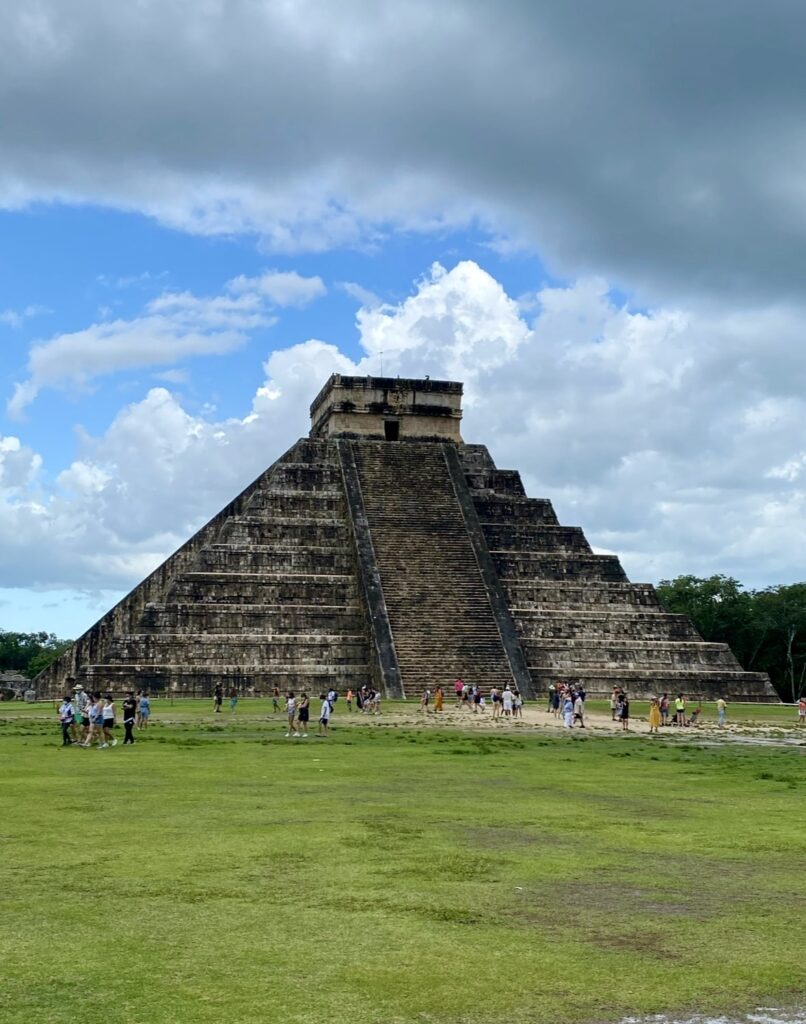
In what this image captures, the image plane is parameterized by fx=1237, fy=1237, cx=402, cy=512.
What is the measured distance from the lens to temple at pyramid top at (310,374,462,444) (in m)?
41.4

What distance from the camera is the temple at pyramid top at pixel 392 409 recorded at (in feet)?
136

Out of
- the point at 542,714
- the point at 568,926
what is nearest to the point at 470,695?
the point at 542,714

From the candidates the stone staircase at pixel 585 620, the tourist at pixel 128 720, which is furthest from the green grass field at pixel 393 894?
the stone staircase at pixel 585 620

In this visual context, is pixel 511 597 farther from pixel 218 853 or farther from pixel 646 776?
pixel 218 853

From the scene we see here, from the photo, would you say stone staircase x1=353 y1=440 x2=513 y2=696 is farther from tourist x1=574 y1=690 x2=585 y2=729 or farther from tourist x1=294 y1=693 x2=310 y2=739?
tourist x1=294 y1=693 x2=310 y2=739

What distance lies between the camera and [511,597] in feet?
118

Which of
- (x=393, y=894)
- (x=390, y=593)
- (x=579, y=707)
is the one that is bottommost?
(x=393, y=894)

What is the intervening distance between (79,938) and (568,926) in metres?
2.69

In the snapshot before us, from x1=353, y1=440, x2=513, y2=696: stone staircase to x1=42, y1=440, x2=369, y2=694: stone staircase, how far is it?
1137 mm

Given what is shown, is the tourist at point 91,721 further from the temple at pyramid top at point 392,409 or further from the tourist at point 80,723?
the temple at pyramid top at point 392,409

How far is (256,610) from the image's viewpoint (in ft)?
112

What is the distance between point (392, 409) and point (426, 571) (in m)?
8.02

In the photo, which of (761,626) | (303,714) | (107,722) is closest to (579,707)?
(303,714)

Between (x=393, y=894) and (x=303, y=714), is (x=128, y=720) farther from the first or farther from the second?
(x=393, y=894)
